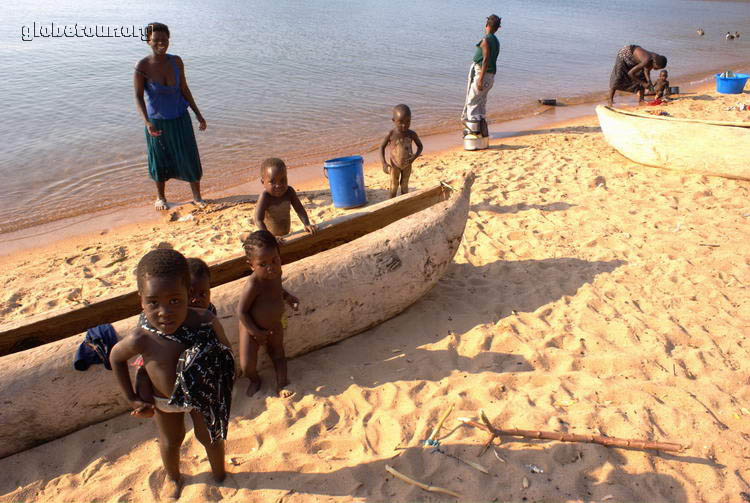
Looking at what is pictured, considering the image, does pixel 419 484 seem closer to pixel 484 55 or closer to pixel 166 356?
pixel 166 356

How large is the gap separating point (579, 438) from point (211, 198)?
18.3ft

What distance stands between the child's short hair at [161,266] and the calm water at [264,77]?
5.36m

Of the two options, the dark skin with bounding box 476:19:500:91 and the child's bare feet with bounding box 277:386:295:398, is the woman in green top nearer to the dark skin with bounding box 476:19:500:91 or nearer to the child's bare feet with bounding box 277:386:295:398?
the dark skin with bounding box 476:19:500:91

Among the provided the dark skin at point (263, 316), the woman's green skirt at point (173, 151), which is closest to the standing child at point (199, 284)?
the dark skin at point (263, 316)

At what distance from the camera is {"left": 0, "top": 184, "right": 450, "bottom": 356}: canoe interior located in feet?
9.25

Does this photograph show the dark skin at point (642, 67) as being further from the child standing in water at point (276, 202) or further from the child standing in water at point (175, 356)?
the child standing in water at point (175, 356)

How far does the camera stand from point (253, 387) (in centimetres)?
303

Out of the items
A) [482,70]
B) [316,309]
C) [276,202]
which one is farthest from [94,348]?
[482,70]

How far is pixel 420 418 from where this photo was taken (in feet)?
9.07

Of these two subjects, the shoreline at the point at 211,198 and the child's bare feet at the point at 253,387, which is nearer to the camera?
the child's bare feet at the point at 253,387

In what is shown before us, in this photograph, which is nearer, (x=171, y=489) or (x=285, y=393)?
(x=171, y=489)

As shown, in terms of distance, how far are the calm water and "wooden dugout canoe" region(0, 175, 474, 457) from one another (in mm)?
4454

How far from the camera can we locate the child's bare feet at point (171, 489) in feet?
7.91

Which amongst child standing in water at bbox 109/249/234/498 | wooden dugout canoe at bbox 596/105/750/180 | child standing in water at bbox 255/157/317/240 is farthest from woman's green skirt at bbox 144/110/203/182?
wooden dugout canoe at bbox 596/105/750/180
